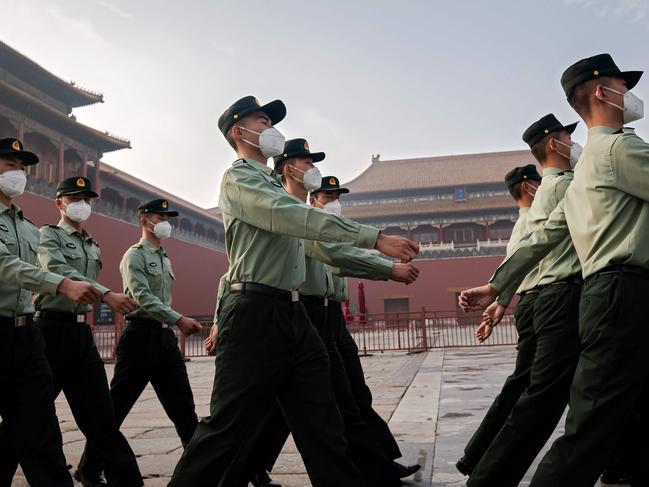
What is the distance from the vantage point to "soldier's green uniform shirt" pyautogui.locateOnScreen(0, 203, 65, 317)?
2.43 meters

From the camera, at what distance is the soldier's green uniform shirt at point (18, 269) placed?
243cm

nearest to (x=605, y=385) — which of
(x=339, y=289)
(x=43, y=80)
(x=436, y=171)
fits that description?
(x=339, y=289)

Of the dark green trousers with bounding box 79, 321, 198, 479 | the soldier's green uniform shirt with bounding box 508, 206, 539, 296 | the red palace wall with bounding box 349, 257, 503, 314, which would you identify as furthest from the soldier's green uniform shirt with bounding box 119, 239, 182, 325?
the red palace wall with bounding box 349, 257, 503, 314

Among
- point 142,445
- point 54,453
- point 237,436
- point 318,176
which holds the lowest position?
point 142,445

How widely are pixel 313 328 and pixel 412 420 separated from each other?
2.47 meters

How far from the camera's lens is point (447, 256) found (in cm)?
2775

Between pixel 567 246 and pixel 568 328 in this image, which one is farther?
pixel 567 246

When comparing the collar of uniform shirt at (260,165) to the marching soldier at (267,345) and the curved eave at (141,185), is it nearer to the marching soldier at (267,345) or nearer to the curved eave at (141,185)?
the marching soldier at (267,345)

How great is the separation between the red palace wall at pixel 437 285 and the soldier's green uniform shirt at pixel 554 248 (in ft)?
80.5

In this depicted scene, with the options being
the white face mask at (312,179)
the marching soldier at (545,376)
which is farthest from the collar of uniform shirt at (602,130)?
the white face mask at (312,179)

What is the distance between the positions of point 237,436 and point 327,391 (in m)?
0.32

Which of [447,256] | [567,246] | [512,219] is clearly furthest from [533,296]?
[512,219]

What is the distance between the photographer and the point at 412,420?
4.30m

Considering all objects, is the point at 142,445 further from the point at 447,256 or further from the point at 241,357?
the point at 447,256
